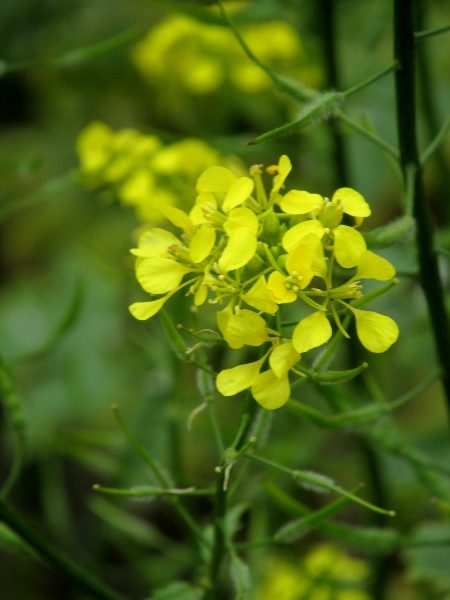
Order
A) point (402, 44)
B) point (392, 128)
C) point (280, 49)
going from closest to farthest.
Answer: point (402, 44), point (280, 49), point (392, 128)

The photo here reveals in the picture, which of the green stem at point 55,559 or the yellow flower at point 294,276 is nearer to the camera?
the yellow flower at point 294,276

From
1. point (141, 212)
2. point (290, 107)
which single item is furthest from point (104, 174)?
point (290, 107)

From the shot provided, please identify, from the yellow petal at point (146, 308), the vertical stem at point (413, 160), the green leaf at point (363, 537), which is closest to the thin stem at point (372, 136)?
the vertical stem at point (413, 160)

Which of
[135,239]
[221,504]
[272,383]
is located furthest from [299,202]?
[135,239]

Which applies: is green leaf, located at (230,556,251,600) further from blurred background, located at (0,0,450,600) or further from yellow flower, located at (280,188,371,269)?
yellow flower, located at (280,188,371,269)

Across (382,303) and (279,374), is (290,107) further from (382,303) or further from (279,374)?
(279,374)

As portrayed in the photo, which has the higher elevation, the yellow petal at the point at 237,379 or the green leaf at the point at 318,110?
the green leaf at the point at 318,110

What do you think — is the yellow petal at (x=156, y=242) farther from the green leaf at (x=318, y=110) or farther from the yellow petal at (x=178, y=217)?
the green leaf at (x=318, y=110)
